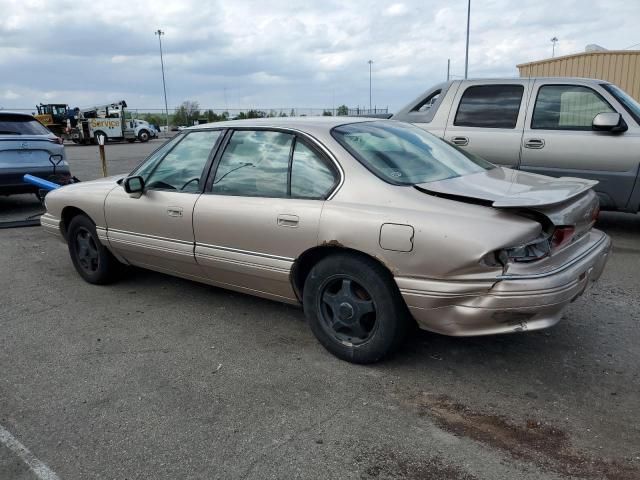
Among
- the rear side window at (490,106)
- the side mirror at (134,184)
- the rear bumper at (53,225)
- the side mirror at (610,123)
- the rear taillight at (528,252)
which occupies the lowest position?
the rear bumper at (53,225)

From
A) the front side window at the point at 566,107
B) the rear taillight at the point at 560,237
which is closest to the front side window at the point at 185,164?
the rear taillight at the point at 560,237

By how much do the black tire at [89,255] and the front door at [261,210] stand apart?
1.38m

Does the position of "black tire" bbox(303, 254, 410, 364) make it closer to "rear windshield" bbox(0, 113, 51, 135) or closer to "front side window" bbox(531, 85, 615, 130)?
"front side window" bbox(531, 85, 615, 130)

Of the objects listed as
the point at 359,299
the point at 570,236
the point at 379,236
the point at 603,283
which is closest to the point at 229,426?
the point at 359,299

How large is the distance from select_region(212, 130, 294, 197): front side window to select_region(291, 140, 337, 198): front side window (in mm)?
72

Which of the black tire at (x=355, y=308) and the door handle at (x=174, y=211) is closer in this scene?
the black tire at (x=355, y=308)

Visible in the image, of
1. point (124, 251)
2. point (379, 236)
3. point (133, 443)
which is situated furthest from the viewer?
point (124, 251)

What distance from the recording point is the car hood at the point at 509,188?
292cm

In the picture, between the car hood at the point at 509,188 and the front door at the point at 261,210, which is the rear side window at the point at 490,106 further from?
the front door at the point at 261,210

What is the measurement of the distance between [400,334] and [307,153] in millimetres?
1296

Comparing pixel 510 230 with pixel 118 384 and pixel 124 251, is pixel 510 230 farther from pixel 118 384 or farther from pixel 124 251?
pixel 124 251

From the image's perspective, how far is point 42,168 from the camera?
8516 millimetres

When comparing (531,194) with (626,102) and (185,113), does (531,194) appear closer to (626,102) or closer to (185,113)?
(626,102)

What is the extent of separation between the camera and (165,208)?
420cm
